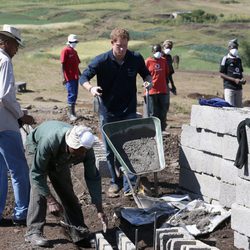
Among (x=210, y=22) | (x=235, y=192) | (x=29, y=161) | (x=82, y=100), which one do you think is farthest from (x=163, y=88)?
(x=210, y=22)

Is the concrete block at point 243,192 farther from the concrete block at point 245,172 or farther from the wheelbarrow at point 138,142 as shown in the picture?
the wheelbarrow at point 138,142

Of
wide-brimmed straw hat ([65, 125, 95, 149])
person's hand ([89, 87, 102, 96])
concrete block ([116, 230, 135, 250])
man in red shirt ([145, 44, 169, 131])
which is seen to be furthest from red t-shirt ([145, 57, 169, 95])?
wide-brimmed straw hat ([65, 125, 95, 149])

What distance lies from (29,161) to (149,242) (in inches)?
55.9

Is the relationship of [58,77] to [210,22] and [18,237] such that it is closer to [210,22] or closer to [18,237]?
[18,237]

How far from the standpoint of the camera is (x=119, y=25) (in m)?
65.1

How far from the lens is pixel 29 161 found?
6641 mm

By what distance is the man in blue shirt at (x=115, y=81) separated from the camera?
8125 millimetres

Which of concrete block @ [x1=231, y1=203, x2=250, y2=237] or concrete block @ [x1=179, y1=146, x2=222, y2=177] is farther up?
concrete block @ [x1=179, y1=146, x2=222, y2=177]

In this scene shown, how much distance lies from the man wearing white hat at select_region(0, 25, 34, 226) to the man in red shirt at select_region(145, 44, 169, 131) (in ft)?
16.5

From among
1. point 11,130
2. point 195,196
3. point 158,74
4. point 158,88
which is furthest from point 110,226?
point 158,74

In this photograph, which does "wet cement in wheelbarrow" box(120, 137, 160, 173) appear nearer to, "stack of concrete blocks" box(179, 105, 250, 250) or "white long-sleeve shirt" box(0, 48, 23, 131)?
"stack of concrete blocks" box(179, 105, 250, 250)

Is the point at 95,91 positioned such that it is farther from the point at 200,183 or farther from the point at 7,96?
the point at 200,183

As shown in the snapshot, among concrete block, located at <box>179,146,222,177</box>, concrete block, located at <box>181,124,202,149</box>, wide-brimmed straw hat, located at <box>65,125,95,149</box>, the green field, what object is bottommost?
the green field

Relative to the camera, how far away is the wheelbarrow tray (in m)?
8.00
